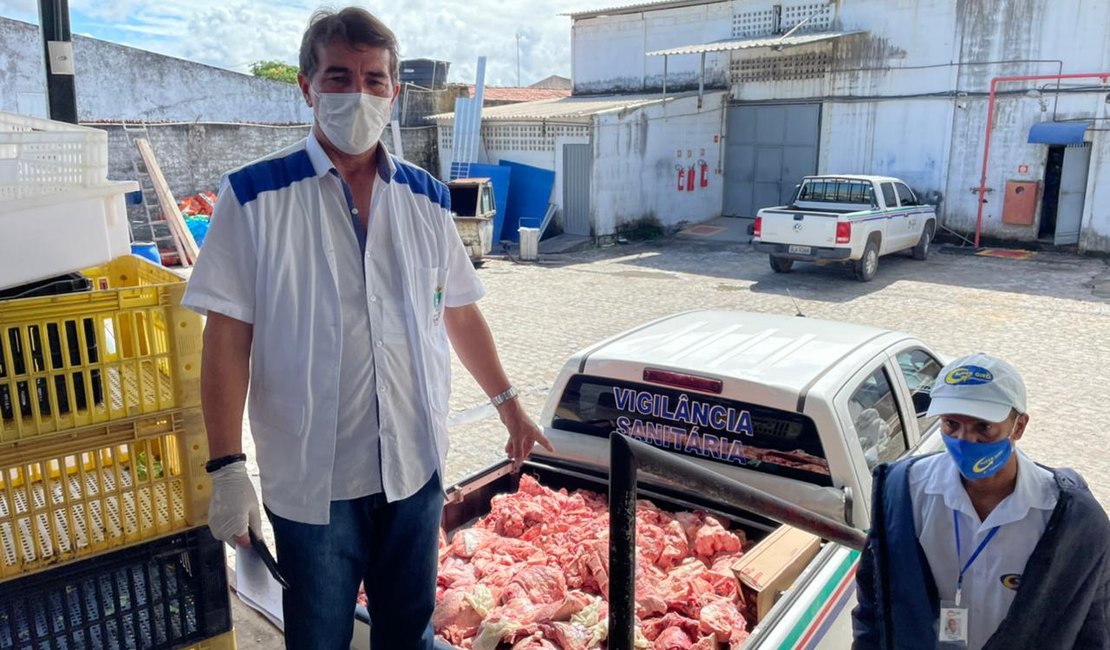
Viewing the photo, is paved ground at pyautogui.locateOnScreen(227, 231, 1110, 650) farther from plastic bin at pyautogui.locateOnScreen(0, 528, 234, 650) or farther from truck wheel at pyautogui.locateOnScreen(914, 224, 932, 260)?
plastic bin at pyautogui.locateOnScreen(0, 528, 234, 650)

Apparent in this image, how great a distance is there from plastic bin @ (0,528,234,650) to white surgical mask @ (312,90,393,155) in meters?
1.24

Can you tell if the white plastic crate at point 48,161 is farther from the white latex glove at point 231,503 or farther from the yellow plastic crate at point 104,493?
the white latex glove at point 231,503

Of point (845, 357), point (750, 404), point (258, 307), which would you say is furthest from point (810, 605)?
point (258, 307)

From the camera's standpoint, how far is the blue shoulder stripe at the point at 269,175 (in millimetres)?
2105

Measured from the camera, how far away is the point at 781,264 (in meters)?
15.4

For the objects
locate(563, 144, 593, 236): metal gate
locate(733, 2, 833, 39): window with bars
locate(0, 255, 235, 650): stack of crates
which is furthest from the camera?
locate(733, 2, 833, 39): window with bars

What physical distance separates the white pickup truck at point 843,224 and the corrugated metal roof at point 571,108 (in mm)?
6112

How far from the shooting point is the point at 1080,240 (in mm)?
17188

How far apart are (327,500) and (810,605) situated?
1838 millimetres

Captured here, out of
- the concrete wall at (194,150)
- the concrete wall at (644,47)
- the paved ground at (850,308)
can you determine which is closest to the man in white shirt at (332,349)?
the paved ground at (850,308)

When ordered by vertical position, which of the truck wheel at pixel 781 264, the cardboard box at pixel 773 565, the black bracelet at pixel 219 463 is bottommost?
the truck wheel at pixel 781 264

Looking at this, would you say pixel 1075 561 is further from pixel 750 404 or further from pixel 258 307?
pixel 258 307

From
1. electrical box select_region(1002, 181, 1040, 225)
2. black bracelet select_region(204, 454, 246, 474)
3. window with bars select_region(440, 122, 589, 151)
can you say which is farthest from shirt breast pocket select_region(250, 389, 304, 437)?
electrical box select_region(1002, 181, 1040, 225)

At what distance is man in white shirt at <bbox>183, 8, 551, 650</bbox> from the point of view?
6.93 ft
